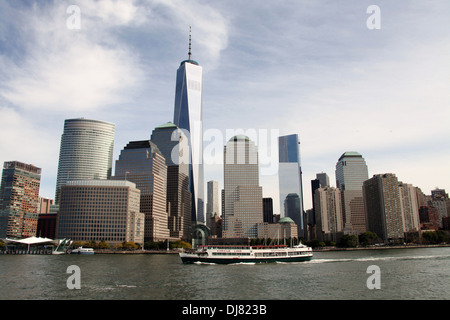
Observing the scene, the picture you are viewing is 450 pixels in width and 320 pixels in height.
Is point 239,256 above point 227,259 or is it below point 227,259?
above

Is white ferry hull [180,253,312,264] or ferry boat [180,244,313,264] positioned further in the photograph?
ferry boat [180,244,313,264]

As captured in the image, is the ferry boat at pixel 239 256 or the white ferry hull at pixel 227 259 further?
the ferry boat at pixel 239 256

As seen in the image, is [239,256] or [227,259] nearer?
[227,259]

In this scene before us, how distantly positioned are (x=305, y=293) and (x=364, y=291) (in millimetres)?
9000

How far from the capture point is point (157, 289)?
55844 millimetres
